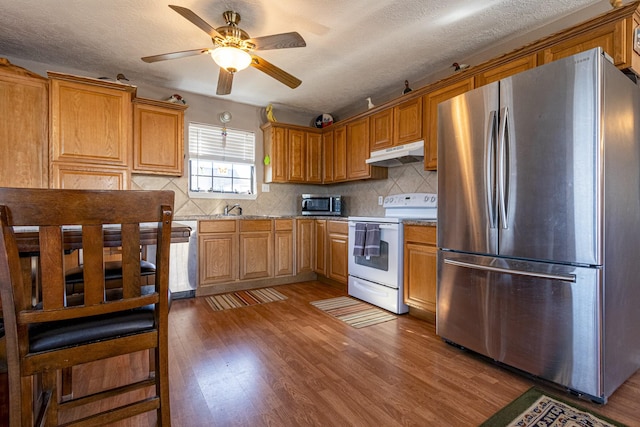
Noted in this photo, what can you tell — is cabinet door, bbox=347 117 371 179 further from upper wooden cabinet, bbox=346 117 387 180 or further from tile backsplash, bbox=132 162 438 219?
tile backsplash, bbox=132 162 438 219

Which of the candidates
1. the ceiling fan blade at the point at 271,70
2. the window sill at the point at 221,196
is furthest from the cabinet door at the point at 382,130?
the window sill at the point at 221,196

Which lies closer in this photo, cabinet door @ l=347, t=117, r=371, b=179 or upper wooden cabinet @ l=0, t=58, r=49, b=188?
upper wooden cabinet @ l=0, t=58, r=49, b=188

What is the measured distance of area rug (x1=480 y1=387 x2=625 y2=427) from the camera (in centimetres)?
142

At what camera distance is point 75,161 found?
305 cm

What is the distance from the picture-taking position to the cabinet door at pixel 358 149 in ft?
12.7

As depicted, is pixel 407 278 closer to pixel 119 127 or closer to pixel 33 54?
pixel 119 127

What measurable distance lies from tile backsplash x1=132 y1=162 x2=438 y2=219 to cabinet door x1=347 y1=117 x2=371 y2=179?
310mm

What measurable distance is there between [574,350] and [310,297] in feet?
7.79

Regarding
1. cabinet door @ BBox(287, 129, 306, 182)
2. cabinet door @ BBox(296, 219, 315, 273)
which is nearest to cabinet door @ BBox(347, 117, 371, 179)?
cabinet door @ BBox(287, 129, 306, 182)

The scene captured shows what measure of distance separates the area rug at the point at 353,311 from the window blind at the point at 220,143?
233 cm

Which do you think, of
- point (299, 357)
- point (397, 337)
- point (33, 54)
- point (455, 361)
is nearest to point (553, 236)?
point (455, 361)

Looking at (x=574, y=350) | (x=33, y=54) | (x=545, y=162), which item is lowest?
(x=574, y=350)

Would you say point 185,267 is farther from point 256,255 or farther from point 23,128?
point 23,128

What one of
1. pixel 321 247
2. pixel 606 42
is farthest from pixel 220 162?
pixel 606 42
